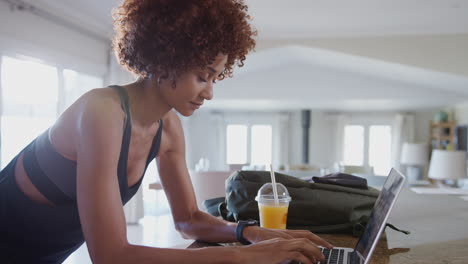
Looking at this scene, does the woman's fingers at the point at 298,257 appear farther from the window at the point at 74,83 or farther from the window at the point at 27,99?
the window at the point at 74,83

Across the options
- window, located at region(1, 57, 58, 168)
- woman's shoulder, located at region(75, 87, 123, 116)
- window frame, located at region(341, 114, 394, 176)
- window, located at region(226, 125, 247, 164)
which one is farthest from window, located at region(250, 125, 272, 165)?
woman's shoulder, located at region(75, 87, 123, 116)

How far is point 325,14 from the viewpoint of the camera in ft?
16.4

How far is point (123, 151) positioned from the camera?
90cm

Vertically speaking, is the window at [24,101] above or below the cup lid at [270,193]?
above

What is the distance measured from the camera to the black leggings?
95 centimetres

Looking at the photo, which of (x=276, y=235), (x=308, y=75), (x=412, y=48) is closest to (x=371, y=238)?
(x=276, y=235)

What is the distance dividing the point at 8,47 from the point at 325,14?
3.29m

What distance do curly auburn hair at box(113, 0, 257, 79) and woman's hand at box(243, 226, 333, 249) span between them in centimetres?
44

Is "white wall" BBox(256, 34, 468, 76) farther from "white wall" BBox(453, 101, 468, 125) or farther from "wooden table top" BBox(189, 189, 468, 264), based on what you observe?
"wooden table top" BBox(189, 189, 468, 264)

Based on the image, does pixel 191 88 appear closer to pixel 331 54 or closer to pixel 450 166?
pixel 450 166

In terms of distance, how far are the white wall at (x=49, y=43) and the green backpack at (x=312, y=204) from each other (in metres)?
3.37

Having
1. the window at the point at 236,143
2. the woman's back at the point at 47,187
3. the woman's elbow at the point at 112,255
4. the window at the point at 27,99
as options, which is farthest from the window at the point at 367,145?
the woman's elbow at the point at 112,255

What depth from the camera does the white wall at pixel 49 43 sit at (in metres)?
3.98

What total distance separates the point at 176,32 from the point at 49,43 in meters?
4.14
